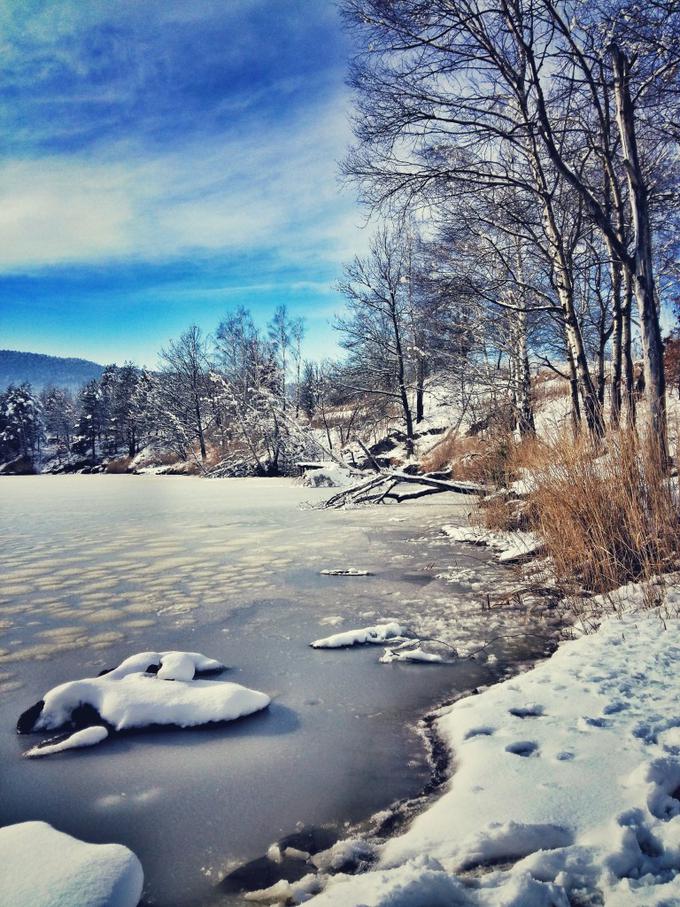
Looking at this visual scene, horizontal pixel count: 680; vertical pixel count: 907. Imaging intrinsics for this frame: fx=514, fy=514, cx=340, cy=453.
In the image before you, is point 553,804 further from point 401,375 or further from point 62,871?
point 401,375

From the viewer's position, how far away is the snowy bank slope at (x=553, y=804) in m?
1.17

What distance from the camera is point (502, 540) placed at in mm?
5949

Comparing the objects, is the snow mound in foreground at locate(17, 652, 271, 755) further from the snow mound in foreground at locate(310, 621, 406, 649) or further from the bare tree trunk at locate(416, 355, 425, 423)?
the bare tree trunk at locate(416, 355, 425, 423)

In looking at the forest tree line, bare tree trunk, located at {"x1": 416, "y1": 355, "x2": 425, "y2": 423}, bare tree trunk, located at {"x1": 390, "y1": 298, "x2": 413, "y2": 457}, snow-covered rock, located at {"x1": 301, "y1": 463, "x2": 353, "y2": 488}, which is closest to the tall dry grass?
the forest tree line

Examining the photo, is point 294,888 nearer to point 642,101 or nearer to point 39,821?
point 39,821

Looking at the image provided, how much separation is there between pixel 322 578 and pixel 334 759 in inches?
109

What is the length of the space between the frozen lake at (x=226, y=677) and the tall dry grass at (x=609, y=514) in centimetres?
77

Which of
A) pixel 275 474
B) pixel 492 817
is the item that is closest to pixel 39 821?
pixel 492 817

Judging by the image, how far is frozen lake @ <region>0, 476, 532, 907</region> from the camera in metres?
1.59

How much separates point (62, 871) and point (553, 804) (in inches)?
52.4

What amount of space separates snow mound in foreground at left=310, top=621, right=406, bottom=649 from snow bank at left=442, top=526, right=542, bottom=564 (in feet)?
6.91

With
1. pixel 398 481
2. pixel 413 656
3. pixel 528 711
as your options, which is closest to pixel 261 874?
pixel 528 711

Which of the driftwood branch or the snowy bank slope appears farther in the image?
the driftwood branch

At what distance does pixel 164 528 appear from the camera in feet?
25.6
